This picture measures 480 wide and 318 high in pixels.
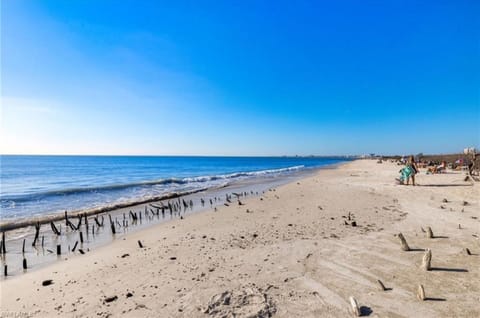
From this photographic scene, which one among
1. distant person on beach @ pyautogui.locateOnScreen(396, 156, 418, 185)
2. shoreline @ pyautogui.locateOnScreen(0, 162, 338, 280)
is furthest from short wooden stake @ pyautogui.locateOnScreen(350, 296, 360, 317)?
distant person on beach @ pyautogui.locateOnScreen(396, 156, 418, 185)

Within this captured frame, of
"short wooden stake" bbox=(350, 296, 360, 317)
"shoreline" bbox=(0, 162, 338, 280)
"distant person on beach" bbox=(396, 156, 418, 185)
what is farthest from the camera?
"distant person on beach" bbox=(396, 156, 418, 185)

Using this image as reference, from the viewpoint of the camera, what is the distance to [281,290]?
4418 mm

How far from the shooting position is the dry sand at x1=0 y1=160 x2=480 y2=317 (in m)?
3.97

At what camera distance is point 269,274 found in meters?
5.06

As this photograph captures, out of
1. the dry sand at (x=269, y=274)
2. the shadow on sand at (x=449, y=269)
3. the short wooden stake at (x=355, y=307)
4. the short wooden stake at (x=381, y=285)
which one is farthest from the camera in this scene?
the shadow on sand at (x=449, y=269)

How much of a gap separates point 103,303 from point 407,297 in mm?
5070

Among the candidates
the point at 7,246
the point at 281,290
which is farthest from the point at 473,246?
the point at 7,246

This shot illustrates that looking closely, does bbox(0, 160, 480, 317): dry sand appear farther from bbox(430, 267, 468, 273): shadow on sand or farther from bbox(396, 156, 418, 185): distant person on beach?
bbox(396, 156, 418, 185): distant person on beach

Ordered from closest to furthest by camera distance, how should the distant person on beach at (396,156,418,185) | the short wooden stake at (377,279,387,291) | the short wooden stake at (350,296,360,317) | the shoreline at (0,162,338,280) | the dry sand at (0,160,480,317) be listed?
the short wooden stake at (350,296,360,317), the dry sand at (0,160,480,317), the short wooden stake at (377,279,387,291), the shoreline at (0,162,338,280), the distant person on beach at (396,156,418,185)

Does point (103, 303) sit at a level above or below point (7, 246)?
above

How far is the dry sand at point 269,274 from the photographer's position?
3973mm

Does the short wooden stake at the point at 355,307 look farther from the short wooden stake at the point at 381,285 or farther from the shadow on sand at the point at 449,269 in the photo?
the shadow on sand at the point at 449,269

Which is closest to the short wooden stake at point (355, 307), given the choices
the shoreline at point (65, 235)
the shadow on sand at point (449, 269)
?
the shadow on sand at point (449, 269)

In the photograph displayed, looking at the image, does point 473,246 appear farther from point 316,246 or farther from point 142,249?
point 142,249
